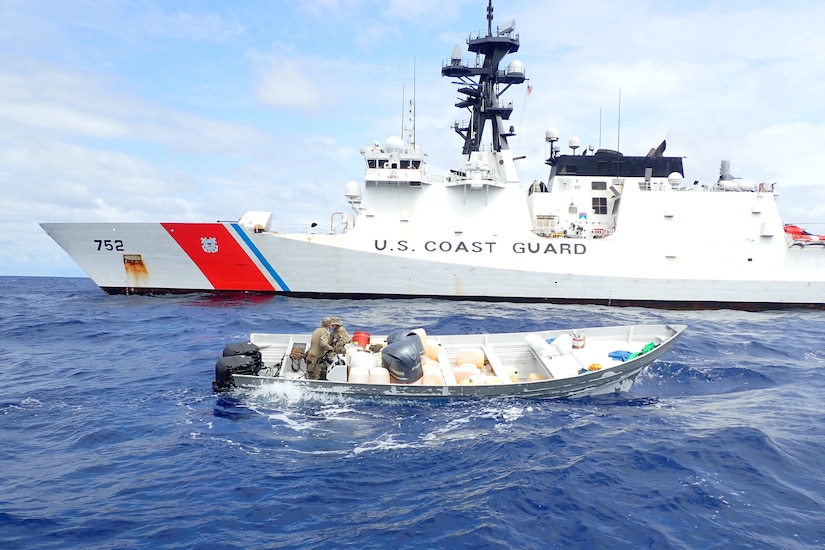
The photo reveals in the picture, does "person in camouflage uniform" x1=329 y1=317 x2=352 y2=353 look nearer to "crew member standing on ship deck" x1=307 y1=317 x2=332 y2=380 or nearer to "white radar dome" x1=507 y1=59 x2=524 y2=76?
"crew member standing on ship deck" x1=307 y1=317 x2=332 y2=380

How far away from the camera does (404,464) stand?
18.7 feet

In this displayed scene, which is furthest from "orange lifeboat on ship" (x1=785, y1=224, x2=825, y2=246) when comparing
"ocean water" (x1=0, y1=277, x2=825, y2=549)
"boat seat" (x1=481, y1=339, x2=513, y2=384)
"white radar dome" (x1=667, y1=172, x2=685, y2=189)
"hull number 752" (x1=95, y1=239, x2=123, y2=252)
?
"hull number 752" (x1=95, y1=239, x2=123, y2=252)

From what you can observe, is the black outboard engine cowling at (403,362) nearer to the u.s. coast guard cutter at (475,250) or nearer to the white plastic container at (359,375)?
the white plastic container at (359,375)

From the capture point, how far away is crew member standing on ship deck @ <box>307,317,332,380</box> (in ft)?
26.5

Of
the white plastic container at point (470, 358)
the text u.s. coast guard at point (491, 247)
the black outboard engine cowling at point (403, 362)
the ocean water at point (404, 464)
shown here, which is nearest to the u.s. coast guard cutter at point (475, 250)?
the text u.s. coast guard at point (491, 247)

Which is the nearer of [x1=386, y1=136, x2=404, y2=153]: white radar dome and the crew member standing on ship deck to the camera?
the crew member standing on ship deck

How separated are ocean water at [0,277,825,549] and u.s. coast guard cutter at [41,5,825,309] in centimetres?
1010

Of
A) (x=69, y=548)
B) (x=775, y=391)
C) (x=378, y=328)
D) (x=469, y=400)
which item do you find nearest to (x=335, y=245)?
(x=378, y=328)

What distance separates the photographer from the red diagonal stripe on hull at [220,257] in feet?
64.2

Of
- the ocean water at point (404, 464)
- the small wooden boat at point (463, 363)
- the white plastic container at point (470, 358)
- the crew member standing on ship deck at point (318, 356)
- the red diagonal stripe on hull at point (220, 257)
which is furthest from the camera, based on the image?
the red diagonal stripe on hull at point (220, 257)

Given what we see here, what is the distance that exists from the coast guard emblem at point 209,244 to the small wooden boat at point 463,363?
1173 cm

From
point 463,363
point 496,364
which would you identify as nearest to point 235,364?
point 463,363

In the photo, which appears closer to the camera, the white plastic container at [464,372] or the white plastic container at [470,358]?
the white plastic container at [464,372]

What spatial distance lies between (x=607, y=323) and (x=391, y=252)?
341 inches
